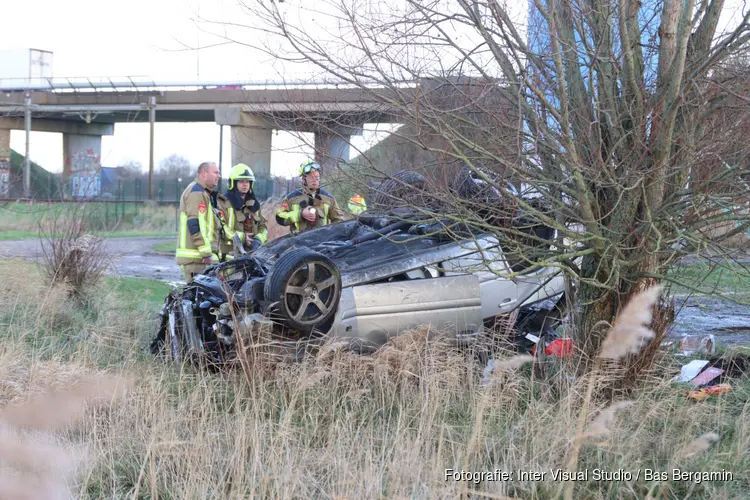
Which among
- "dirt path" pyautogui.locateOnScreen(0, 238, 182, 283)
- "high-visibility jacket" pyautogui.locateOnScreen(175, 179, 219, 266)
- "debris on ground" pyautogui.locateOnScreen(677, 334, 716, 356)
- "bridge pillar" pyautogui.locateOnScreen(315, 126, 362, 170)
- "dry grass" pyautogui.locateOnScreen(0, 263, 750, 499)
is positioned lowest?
"dry grass" pyautogui.locateOnScreen(0, 263, 750, 499)

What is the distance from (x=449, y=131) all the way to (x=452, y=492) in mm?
2258

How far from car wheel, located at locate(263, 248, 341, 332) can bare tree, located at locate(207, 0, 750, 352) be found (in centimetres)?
78

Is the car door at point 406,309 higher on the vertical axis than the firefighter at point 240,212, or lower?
lower

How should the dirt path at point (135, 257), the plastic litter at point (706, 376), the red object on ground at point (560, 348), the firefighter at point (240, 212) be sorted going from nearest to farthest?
1. the red object on ground at point (560, 348)
2. the plastic litter at point (706, 376)
3. the firefighter at point (240, 212)
4. the dirt path at point (135, 257)

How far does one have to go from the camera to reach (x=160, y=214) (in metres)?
31.3

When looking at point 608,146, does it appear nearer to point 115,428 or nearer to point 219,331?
point 219,331

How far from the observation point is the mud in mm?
8086

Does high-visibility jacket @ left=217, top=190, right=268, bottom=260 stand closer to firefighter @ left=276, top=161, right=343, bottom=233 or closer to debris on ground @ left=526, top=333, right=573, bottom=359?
firefighter @ left=276, top=161, right=343, bottom=233

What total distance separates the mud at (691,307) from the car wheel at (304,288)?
1734 mm

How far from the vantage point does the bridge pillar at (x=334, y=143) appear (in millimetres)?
5094

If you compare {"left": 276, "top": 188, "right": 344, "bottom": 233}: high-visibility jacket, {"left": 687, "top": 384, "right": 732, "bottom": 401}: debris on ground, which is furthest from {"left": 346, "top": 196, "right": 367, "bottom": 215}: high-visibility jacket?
{"left": 687, "top": 384, "right": 732, "bottom": 401}: debris on ground

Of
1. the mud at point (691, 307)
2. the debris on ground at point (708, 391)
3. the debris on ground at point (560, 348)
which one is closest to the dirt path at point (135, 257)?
the mud at point (691, 307)

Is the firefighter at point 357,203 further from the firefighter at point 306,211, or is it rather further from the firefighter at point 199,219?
the firefighter at point 199,219

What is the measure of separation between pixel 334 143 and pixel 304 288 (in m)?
1.04
